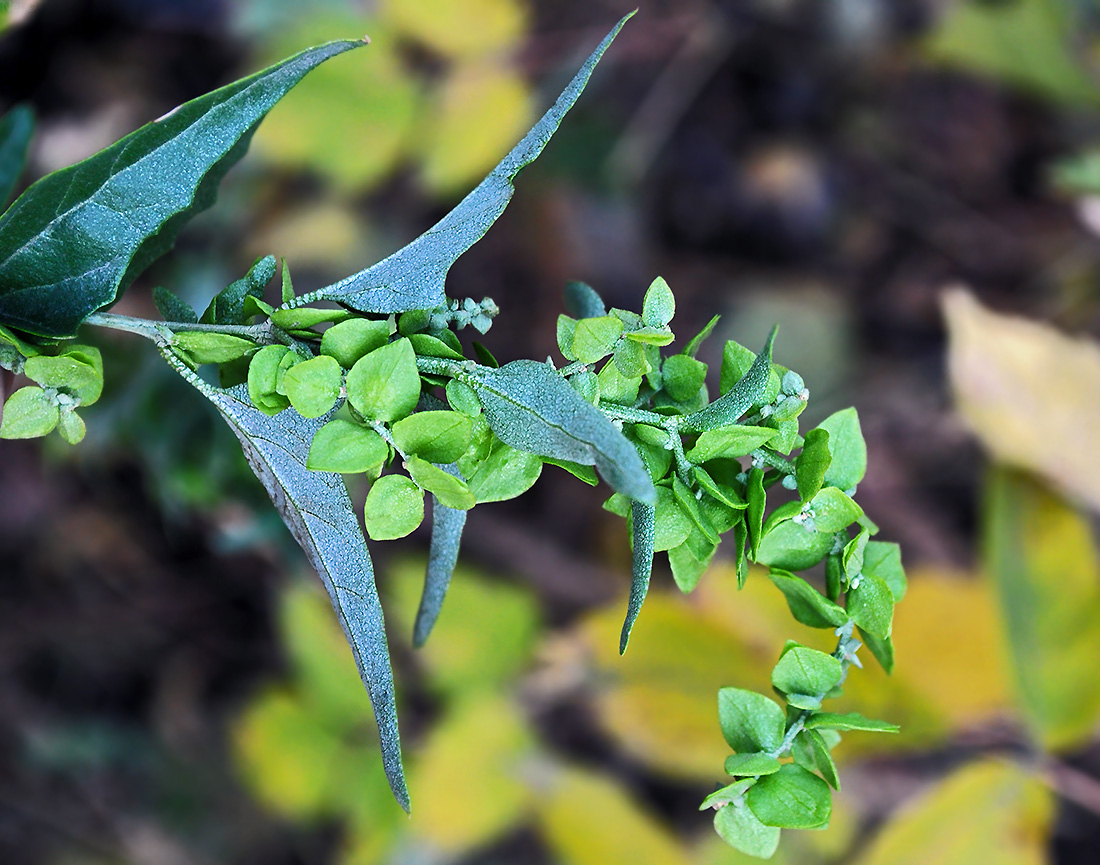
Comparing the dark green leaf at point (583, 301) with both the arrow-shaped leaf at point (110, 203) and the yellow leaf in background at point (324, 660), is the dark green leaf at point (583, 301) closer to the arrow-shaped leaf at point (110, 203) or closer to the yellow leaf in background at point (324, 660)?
the arrow-shaped leaf at point (110, 203)

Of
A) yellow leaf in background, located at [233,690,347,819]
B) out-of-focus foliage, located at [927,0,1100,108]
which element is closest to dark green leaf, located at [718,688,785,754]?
yellow leaf in background, located at [233,690,347,819]

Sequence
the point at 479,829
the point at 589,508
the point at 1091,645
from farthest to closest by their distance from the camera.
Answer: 1. the point at 589,508
2. the point at 479,829
3. the point at 1091,645

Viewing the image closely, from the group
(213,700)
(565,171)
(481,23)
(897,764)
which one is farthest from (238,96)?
(897,764)

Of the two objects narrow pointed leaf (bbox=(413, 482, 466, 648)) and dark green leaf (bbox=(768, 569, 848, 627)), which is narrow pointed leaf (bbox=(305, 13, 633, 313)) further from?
dark green leaf (bbox=(768, 569, 848, 627))

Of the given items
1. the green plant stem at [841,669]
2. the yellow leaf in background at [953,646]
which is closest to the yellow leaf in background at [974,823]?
the yellow leaf in background at [953,646]

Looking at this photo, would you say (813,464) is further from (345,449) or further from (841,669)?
(345,449)

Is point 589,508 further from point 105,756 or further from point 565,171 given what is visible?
point 105,756
